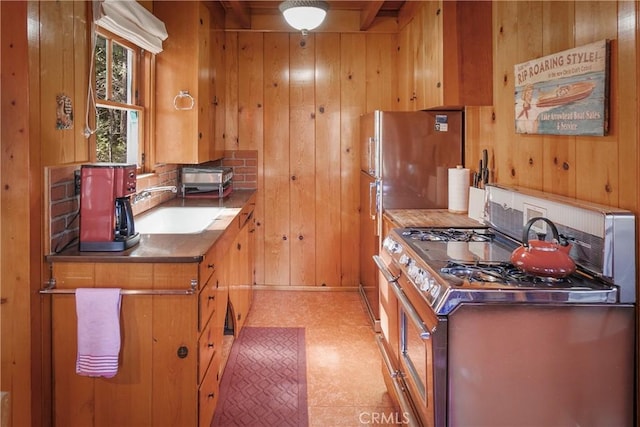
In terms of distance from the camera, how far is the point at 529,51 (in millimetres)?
2273

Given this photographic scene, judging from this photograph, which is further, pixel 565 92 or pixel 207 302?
pixel 207 302

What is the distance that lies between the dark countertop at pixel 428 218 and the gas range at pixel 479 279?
49 cm

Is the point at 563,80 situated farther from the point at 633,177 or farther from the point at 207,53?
the point at 207,53

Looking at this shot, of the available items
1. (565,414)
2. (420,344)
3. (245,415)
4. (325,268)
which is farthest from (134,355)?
(325,268)

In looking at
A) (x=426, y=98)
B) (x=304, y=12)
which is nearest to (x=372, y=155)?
(x=426, y=98)

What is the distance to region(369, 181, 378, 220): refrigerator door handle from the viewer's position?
3.46 metres

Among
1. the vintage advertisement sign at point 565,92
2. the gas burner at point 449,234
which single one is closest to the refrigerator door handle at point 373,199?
the gas burner at point 449,234

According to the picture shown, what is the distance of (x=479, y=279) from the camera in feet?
5.16

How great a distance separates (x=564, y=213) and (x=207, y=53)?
8.93ft

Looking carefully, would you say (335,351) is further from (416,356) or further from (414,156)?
(416,356)

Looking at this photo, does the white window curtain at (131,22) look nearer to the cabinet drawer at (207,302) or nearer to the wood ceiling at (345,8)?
the wood ceiling at (345,8)

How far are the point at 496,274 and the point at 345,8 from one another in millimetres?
3400

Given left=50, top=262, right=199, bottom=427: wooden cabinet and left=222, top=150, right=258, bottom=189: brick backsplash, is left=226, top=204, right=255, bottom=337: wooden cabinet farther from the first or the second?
left=50, top=262, right=199, bottom=427: wooden cabinet

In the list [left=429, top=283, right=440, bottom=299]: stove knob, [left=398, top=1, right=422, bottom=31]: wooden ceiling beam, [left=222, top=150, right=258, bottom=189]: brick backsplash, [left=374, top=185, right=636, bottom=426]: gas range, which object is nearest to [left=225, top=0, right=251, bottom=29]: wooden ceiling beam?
[left=222, top=150, right=258, bottom=189]: brick backsplash
